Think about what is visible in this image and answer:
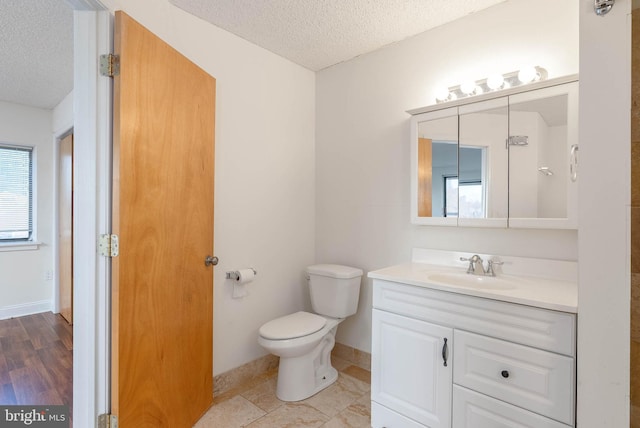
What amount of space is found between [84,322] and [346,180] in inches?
75.6

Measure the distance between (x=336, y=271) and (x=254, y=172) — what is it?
0.97 meters

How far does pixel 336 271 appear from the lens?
92.3 inches

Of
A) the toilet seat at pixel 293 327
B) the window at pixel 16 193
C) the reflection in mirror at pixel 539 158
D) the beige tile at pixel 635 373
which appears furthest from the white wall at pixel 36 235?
the beige tile at pixel 635 373

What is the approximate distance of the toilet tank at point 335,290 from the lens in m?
2.32

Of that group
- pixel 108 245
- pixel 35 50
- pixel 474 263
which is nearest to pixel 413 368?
pixel 474 263

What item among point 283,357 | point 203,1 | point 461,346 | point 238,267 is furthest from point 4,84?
point 461,346

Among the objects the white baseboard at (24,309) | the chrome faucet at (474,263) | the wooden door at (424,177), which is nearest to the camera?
the chrome faucet at (474,263)

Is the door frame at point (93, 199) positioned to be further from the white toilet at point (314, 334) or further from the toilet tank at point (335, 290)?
the toilet tank at point (335, 290)

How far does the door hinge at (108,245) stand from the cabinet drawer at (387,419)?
1566mm

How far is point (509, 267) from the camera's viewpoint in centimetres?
179

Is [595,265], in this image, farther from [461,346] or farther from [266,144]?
[266,144]

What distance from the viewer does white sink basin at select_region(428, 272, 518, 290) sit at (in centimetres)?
165

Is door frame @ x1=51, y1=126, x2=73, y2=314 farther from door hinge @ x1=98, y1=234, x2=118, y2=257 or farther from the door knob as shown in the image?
door hinge @ x1=98, y1=234, x2=118, y2=257

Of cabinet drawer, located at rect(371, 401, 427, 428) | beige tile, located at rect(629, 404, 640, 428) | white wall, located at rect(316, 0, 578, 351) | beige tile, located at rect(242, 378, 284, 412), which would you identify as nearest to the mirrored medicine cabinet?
white wall, located at rect(316, 0, 578, 351)
